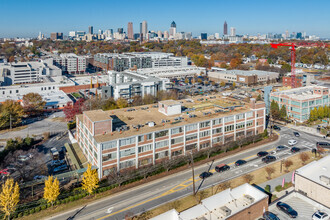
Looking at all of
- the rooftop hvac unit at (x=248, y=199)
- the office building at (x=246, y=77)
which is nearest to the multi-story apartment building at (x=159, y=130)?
the rooftop hvac unit at (x=248, y=199)

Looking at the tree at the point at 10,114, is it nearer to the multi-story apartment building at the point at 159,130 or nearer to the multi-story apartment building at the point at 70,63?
the multi-story apartment building at the point at 159,130

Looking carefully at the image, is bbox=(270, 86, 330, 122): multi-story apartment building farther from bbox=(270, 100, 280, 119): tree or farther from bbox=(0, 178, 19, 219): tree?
bbox=(0, 178, 19, 219): tree

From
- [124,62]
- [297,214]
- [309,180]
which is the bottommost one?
[297,214]

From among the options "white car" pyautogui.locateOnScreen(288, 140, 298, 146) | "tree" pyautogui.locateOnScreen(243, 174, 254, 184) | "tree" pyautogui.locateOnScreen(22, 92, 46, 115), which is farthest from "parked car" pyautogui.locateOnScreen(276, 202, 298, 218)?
"tree" pyautogui.locateOnScreen(22, 92, 46, 115)

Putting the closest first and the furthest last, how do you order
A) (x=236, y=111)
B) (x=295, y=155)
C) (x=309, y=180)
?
(x=309, y=180)
(x=295, y=155)
(x=236, y=111)

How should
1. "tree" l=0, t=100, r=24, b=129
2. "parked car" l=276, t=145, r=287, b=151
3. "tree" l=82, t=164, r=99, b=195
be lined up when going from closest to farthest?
"tree" l=82, t=164, r=99, b=195, "parked car" l=276, t=145, r=287, b=151, "tree" l=0, t=100, r=24, b=129

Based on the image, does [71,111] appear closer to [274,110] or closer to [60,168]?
[60,168]

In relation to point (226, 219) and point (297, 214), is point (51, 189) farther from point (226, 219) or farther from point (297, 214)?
point (297, 214)

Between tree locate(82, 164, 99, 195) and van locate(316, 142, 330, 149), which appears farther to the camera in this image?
van locate(316, 142, 330, 149)

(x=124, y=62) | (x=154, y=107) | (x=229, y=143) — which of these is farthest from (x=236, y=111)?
(x=124, y=62)
